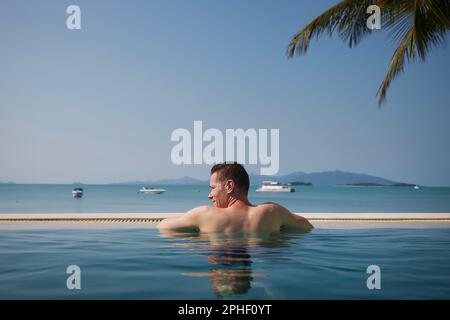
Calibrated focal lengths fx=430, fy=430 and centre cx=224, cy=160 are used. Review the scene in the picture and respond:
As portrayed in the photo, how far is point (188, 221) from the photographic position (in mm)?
5992

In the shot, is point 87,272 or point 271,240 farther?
point 271,240

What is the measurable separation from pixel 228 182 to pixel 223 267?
4.54 feet

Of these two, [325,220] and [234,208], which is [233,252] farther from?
[325,220]

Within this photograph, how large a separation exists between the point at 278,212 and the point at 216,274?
1.87 m

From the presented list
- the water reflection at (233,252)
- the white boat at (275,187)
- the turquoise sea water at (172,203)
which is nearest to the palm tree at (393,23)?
the water reflection at (233,252)

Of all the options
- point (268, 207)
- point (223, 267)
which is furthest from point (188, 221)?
point (223, 267)

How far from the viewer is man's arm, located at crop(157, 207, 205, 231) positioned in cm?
585

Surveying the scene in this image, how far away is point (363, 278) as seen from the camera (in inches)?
164

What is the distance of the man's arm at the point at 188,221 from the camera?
585 centimetres

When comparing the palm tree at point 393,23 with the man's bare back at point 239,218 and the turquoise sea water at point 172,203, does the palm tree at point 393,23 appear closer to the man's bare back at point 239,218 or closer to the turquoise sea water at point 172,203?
the man's bare back at point 239,218
